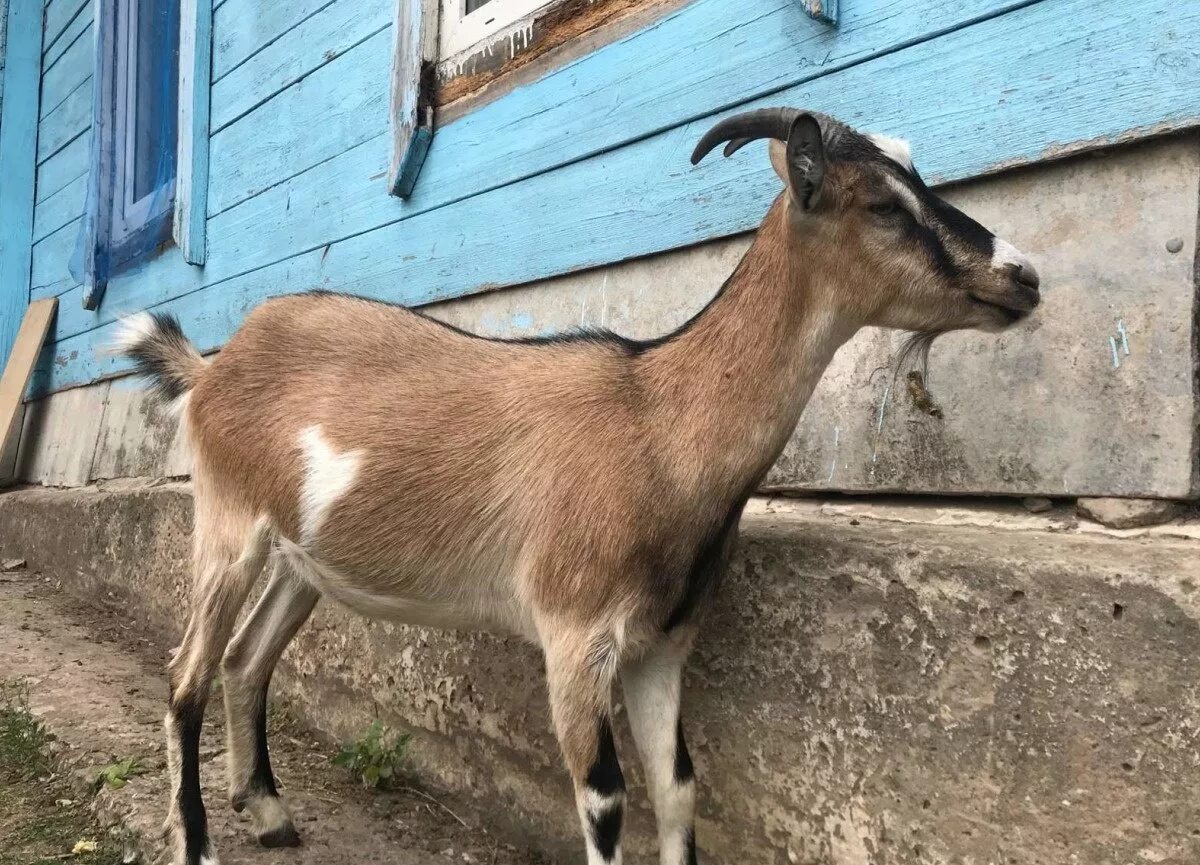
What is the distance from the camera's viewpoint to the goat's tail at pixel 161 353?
9.08 ft

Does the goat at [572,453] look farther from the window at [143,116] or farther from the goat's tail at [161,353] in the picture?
the window at [143,116]

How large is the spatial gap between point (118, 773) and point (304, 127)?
247cm

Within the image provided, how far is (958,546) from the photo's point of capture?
1.78 m

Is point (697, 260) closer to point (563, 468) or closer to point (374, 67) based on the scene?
point (563, 468)

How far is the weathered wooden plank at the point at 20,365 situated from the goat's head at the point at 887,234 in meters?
5.80

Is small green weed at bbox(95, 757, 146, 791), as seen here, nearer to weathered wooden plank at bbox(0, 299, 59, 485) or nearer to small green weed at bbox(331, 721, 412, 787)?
small green weed at bbox(331, 721, 412, 787)

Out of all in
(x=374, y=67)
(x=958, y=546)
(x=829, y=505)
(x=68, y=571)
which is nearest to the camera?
(x=958, y=546)

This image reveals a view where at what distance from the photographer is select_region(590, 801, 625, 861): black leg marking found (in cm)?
186

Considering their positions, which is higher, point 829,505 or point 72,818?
point 829,505

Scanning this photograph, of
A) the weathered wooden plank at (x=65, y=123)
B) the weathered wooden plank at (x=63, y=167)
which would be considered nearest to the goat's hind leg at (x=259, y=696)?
the weathered wooden plank at (x=63, y=167)

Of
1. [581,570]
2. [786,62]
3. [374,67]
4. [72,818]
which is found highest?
[374,67]

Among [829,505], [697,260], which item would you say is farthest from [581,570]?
[697,260]

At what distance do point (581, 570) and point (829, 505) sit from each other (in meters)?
0.63

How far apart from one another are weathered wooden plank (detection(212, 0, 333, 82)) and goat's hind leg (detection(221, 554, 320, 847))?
2374mm
